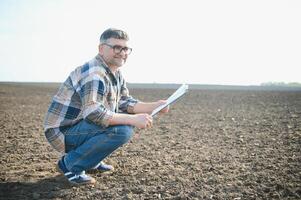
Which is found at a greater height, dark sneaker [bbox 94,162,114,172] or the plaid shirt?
the plaid shirt

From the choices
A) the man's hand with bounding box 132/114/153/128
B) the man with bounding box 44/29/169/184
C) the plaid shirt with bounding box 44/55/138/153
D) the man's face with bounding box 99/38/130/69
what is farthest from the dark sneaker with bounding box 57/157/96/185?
the man's face with bounding box 99/38/130/69

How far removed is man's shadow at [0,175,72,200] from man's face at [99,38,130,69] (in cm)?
144

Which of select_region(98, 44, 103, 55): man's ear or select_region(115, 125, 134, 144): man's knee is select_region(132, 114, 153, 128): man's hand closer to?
select_region(115, 125, 134, 144): man's knee

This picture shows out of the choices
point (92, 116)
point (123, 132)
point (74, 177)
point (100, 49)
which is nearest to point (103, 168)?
point (74, 177)

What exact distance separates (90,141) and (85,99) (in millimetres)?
492

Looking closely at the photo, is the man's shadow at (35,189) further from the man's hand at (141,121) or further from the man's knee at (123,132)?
the man's hand at (141,121)

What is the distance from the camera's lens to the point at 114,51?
3848mm

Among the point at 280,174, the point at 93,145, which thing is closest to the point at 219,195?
the point at 280,174

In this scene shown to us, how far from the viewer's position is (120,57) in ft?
12.8

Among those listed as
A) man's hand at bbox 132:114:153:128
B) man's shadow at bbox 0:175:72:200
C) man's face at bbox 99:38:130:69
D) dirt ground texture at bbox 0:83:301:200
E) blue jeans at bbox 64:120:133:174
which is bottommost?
man's shadow at bbox 0:175:72:200

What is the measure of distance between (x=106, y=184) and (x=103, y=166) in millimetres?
525

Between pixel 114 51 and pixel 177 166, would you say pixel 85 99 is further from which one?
pixel 177 166

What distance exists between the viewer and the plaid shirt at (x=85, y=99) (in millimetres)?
3641

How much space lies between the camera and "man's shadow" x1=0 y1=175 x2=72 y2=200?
379 centimetres
